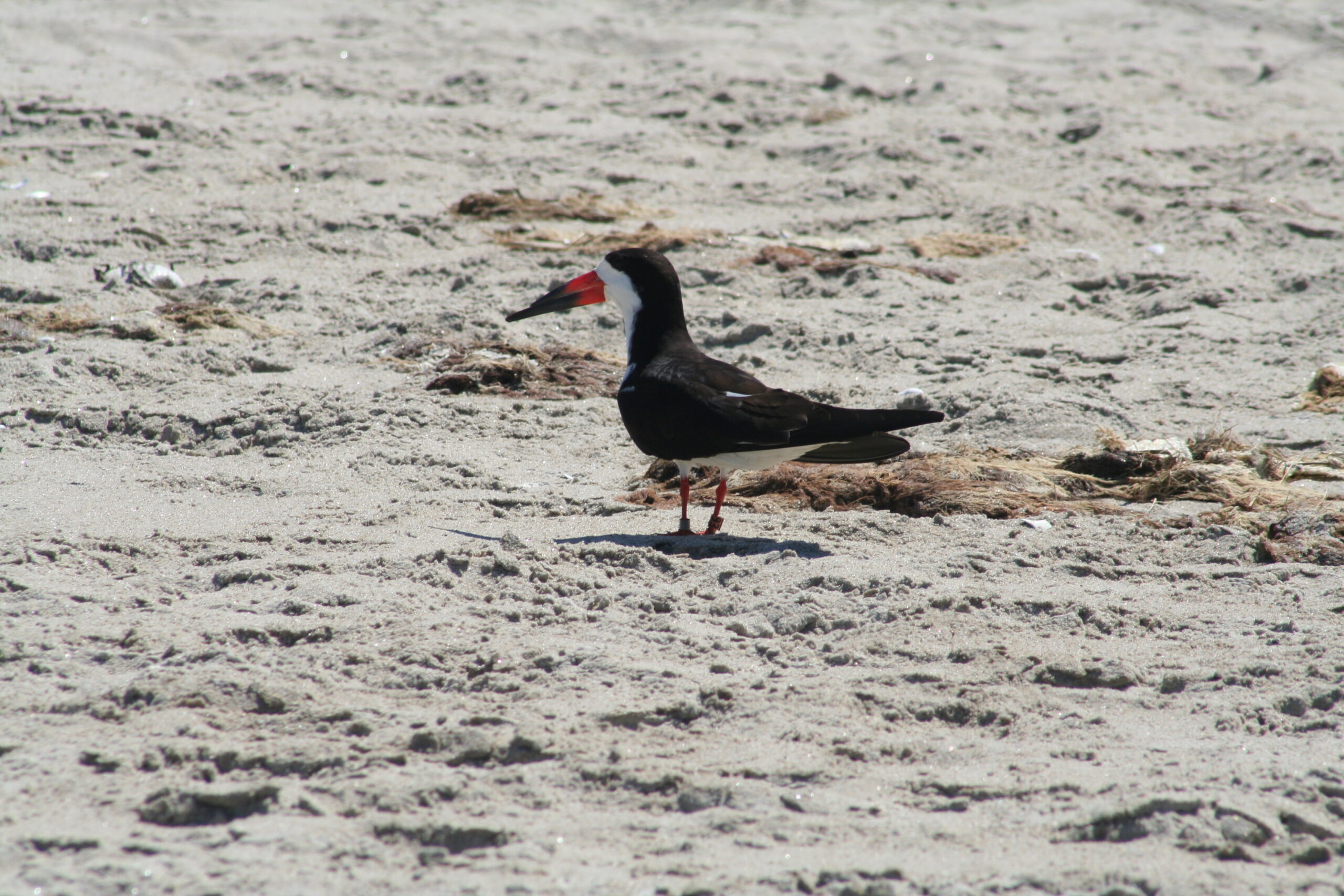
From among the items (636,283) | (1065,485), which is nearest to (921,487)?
(1065,485)

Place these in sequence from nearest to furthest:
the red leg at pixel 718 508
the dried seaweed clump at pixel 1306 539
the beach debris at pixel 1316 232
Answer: the dried seaweed clump at pixel 1306 539 → the red leg at pixel 718 508 → the beach debris at pixel 1316 232

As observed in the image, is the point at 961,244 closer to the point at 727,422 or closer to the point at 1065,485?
the point at 1065,485

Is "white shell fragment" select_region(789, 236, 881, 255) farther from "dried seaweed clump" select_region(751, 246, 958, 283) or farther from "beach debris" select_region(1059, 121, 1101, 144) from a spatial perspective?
"beach debris" select_region(1059, 121, 1101, 144)

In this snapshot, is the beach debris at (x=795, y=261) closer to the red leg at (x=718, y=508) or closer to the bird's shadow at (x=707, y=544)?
the red leg at (x=718, y=508)

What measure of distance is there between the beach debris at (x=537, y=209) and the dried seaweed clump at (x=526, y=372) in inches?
57.0

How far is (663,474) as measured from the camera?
4770mm

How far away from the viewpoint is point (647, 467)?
4910 mm

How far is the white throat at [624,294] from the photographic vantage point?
4.79m

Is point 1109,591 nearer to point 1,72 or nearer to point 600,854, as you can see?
point 600,854

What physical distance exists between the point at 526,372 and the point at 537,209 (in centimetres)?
190

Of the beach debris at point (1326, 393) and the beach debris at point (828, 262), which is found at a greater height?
the beach debris at point (828, 262)

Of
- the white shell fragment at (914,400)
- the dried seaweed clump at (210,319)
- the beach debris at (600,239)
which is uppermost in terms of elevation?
the beach debris at (600,239)

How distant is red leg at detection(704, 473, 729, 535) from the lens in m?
4.14

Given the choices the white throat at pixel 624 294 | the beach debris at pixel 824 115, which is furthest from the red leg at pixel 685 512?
the beach debris at pixel 824 115
